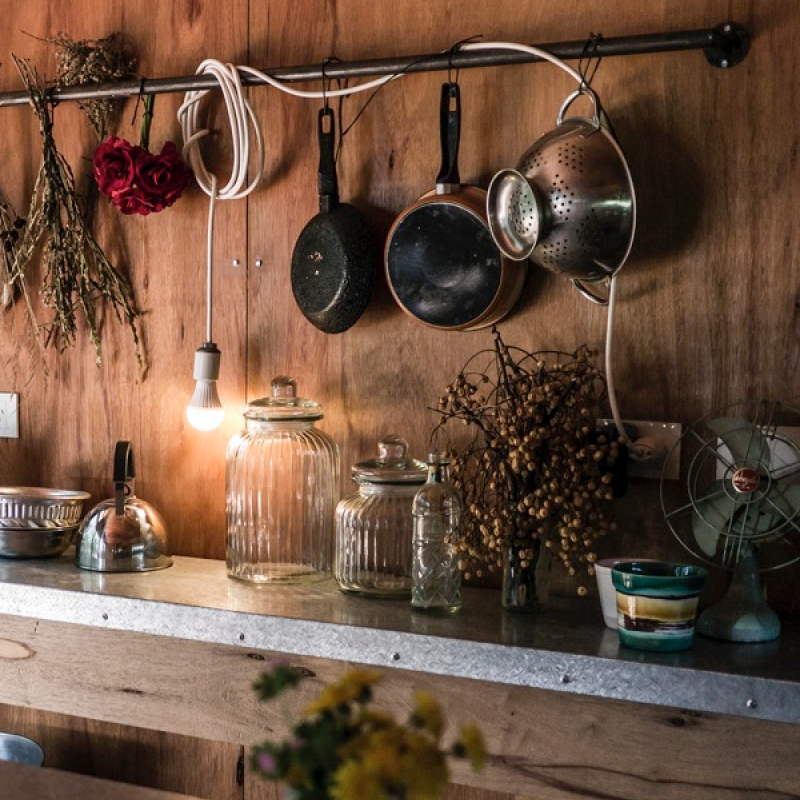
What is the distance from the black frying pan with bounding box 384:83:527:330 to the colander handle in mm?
165

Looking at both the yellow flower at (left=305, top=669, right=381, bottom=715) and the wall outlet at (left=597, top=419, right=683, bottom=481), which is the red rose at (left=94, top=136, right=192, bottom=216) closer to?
the wall outlet at (left=597, top=419, right=683, bottom=481)

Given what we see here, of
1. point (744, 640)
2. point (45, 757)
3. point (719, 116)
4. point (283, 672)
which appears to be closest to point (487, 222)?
point (719, 116)

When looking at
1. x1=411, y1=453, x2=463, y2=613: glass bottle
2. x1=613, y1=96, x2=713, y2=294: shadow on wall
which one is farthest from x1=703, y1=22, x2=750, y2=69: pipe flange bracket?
x1=411, y1=453, x2=463, y2=613: glass bottle

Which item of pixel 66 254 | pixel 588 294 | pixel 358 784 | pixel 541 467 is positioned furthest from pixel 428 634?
pixel 66 254

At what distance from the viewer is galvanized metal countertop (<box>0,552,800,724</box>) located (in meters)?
1.42

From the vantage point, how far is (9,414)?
2258mm

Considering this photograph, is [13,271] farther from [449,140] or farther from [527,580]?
[527,580]

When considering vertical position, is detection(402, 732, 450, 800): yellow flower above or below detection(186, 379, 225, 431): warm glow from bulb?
below

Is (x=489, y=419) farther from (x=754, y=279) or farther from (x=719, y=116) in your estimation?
(x=719, y=116)

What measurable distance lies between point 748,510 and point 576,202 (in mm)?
480

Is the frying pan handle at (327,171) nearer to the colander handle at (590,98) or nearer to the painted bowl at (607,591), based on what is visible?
the colander handle at (590,98)

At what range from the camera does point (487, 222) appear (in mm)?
1706

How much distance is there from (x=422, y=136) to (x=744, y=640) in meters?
0.92

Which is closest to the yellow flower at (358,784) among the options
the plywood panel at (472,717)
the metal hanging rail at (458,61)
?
the plywood panel at (472,717)
